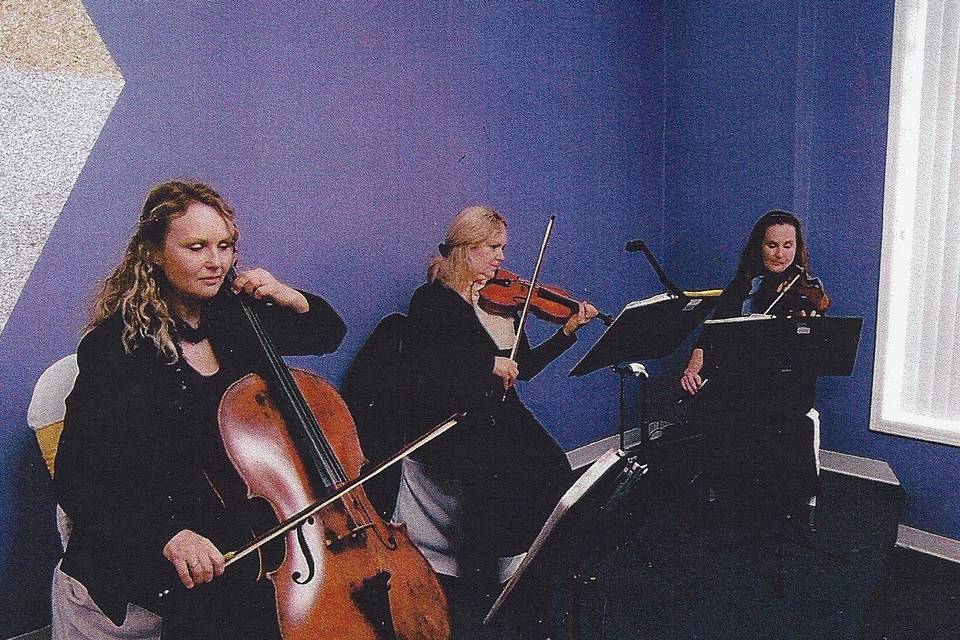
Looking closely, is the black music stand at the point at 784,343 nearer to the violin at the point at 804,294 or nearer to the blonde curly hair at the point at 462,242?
the violin at the point at 804,294

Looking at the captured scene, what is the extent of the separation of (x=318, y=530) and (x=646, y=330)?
129cm

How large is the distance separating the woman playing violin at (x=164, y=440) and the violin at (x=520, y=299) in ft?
2.98

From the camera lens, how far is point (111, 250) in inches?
70.0

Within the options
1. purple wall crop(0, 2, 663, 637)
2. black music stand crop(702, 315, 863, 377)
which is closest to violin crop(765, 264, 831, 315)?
black music stand crop(702, 315, 863, 377)

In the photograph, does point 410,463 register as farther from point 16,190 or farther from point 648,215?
point 648,215

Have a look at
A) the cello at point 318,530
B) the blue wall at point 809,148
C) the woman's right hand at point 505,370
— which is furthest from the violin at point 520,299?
the blue wall at point 809,148

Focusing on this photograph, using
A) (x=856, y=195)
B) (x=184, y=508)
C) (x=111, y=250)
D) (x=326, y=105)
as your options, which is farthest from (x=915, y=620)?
(x=111, y=250)

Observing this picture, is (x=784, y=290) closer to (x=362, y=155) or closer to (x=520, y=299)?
(x=520, y=299)

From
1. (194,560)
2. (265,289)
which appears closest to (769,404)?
(265,289)

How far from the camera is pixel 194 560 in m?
1.30

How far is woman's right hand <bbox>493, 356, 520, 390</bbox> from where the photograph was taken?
84.4 inches

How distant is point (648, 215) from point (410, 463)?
2026 mm

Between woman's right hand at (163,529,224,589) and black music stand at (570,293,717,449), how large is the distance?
4.12 feet

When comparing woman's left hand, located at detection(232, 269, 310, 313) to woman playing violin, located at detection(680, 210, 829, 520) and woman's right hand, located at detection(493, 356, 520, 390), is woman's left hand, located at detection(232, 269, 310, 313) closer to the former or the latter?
woman's right hand, located at detection(493, 356, 520, 390)
